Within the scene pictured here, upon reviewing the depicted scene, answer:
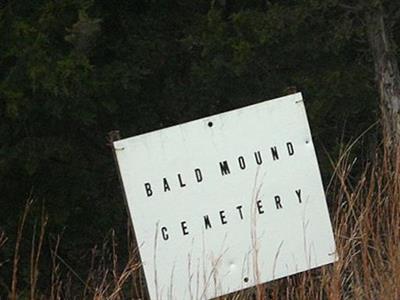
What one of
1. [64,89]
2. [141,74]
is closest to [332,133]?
[141,74]

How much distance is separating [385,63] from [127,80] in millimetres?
1810

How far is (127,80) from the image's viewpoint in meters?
7.92

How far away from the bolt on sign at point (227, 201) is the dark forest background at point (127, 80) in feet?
12.0

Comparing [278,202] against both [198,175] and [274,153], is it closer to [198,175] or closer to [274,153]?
[274,153]

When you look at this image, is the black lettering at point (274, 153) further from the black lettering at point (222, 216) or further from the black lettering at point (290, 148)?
the black lettering at point (222, 216)

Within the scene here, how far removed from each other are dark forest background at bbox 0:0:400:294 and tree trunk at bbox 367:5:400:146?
0.39 feet

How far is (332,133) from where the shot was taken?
813 cm

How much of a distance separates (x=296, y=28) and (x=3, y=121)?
2.06m

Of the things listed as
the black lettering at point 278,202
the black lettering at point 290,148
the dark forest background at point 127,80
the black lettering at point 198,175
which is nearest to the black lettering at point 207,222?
the black lettering at point 198,175

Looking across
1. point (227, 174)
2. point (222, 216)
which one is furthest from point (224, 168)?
point (222, 216)

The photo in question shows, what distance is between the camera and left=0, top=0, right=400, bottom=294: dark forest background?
23.3 ft

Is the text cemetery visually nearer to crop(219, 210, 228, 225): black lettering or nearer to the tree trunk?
crop(219, 210, 228, 225): black lettering

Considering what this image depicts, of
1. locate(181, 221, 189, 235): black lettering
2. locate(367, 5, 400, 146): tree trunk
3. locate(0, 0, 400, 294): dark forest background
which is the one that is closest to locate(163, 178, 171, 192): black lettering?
locate(181, 221, 189, 235): black lettering

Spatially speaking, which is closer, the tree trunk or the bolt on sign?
the bolt on sign
